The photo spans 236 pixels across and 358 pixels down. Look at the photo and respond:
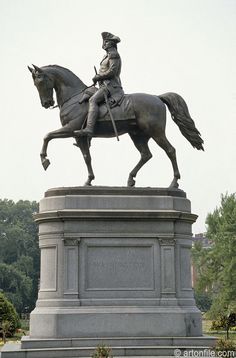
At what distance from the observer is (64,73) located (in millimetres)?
17453

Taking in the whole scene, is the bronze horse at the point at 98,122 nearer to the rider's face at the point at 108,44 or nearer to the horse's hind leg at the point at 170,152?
the horse's hind leg at the point at 170,152

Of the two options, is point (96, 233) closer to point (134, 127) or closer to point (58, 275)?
point (58, 275)

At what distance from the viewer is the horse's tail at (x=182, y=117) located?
17.7m

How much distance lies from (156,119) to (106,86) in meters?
1.59

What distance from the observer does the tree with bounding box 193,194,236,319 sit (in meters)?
43.6

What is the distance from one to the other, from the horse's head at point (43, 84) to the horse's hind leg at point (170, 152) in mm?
3061

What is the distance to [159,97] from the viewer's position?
17.7 metres

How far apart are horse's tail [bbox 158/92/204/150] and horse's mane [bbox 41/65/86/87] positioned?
2369 millimetres

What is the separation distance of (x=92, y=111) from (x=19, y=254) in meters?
57.2

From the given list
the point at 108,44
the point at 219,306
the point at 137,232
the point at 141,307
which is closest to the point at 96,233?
the point at 137,232

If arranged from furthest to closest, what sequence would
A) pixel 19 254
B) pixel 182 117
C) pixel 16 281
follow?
pixel 19 254, pixel 16 281, pixel 182 117

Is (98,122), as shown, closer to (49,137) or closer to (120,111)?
(120,111)

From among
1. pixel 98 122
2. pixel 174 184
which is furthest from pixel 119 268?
pixel 98 122

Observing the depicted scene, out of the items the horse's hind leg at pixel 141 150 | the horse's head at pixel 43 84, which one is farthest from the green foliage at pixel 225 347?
the horse's head at pixel 43 84
